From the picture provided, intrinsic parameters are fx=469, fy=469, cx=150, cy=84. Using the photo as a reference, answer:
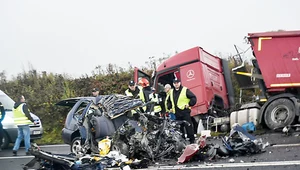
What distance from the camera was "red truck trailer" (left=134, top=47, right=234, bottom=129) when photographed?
14422 mm

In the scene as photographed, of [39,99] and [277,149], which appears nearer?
[277,149]

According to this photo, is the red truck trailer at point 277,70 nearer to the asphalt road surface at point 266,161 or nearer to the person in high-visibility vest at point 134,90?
the asphalt road surface at point 266,161

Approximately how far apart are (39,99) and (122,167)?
1295 centimetres

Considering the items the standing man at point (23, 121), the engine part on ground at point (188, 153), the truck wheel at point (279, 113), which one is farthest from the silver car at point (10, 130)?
the engine part on ground at point (188, 153)

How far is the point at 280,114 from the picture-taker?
1241cm

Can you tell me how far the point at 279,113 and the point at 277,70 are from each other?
1236 mm

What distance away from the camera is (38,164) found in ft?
26.4

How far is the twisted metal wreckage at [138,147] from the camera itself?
807 cm

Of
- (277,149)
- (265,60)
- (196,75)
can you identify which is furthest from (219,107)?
(277,149)

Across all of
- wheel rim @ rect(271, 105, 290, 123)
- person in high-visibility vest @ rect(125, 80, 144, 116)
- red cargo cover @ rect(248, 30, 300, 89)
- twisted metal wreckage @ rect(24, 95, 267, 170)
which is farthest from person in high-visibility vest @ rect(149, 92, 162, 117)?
red cargo cover @ rect(248, 30, 300, 89)

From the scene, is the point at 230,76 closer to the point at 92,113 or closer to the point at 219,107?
the point at 219,107

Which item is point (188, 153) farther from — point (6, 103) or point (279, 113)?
point (6, 103)

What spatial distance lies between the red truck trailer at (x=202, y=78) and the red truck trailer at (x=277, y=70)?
6.21 feet

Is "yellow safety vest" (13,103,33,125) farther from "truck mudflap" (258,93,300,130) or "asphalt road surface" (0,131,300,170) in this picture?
"truck mudflap" (258,93,300,130)
